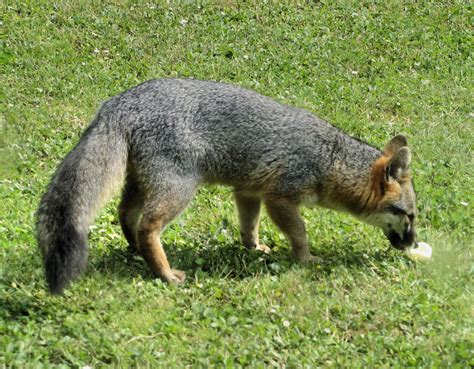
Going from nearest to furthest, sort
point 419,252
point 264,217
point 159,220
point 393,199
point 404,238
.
→ 1. point 159,220
2. point 419,252
3. point 404,238
4. point 393,199
5. point 264,217

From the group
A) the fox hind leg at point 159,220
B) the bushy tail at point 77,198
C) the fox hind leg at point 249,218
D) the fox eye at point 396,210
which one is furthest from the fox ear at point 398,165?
the bushy tail at point 77,198

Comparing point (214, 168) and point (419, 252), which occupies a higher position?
point (214, 168)

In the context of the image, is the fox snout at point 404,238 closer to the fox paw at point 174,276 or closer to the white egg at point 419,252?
the white egg at point 419,252

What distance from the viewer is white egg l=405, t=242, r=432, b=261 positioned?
7457mm

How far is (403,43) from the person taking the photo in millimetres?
13539

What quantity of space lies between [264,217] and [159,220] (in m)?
2.06

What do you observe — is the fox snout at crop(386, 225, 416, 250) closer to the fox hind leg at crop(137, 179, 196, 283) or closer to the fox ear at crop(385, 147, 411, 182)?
the fox ear at crop(385, 147, 411, 182)

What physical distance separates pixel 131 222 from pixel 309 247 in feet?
5.53

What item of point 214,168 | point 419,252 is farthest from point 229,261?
point 419,252

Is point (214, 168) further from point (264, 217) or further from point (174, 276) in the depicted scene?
point (264, 217)

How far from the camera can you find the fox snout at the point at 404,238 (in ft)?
25.1

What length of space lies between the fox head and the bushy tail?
2394mm

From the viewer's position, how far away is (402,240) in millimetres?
7664

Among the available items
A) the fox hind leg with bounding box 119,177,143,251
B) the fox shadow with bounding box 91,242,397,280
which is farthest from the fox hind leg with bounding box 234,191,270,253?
the fox hind leg with bounding box 119,177,143,251
